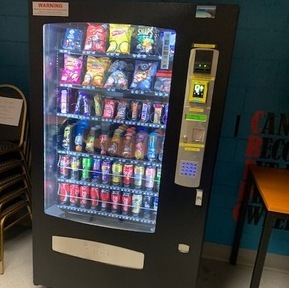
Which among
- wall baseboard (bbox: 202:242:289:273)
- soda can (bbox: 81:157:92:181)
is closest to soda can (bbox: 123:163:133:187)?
soda can (bbox: 81:157:92:181)

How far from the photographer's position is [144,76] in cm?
157

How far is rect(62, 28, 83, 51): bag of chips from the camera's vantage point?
1.57 meters

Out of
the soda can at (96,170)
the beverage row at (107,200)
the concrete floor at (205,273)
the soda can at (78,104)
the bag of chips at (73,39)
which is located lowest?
the concrete floor at (205,273)

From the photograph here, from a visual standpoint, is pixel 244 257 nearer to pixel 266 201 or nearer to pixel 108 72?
pixel 266 201

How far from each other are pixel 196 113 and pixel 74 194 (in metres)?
0.92

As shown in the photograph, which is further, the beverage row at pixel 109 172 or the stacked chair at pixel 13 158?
the stacked chair at pixel 13 158

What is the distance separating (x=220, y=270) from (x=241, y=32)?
1700 millimetres

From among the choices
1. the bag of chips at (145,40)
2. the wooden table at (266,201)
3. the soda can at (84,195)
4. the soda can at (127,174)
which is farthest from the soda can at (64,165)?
the wooden table at (266,201)

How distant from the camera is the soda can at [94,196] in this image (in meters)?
1.79

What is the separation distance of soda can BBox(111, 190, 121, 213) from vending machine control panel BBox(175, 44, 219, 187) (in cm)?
45

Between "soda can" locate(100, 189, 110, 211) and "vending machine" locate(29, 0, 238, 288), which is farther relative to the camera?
"soda can" locate(100, 189, 110, 211)

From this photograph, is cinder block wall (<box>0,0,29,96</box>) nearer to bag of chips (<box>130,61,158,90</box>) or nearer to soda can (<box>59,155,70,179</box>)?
soda can (<box>59,155,70,179</box>)

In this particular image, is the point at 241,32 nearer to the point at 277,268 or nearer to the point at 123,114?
the point at 123,114

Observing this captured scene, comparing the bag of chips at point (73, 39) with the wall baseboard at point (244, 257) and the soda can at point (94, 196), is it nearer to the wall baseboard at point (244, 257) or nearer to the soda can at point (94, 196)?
the soda can at point (94, 196)
